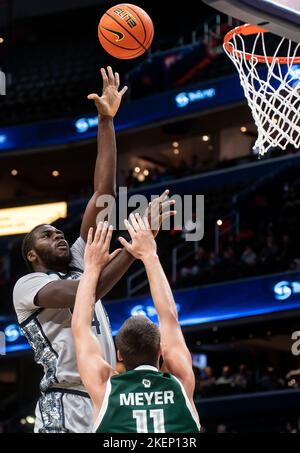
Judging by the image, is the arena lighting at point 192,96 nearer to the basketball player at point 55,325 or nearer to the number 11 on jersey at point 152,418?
the basketball player at point 55,325

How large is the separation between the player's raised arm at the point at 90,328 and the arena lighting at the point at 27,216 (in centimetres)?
1673

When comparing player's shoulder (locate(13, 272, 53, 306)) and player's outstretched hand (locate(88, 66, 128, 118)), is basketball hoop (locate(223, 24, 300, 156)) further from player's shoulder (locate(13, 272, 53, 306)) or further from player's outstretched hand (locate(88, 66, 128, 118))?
player's shoulder (locate(13, 272, 53, 306))

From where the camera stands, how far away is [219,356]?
62.8 feet

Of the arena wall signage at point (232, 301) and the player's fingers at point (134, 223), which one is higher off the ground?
the arena wall signage at point (232, 301)

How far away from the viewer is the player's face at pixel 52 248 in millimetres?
4387

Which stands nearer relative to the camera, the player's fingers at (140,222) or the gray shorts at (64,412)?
the player's fingers at (140,222)

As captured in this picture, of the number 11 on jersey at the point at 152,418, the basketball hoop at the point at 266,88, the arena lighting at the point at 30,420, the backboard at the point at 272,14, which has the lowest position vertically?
the number 11 on jersey at the point at 152,418

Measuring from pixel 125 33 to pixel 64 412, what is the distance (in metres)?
2.48

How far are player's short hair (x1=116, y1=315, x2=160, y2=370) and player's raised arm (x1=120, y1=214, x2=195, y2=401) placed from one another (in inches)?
3.0

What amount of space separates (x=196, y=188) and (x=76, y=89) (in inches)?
174

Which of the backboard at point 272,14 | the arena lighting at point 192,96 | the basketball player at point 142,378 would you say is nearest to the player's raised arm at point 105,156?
the backboard at point 272,14

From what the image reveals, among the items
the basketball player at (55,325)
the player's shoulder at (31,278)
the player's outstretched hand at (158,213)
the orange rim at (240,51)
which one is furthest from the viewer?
the orange rim at (240,51)

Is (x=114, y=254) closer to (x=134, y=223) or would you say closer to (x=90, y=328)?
(x=134, y=223)
